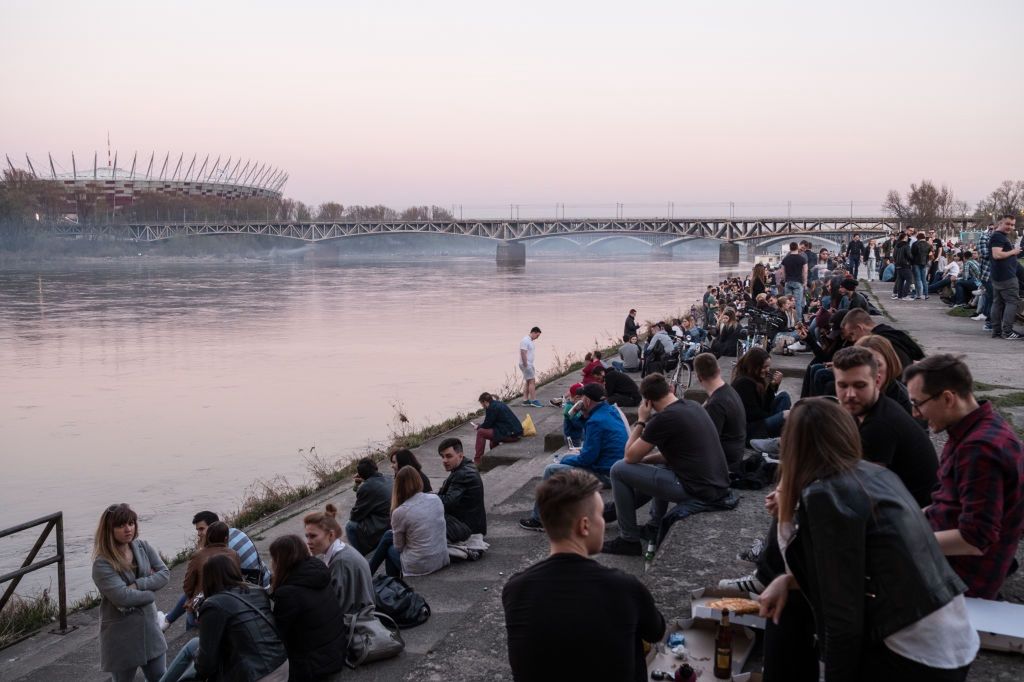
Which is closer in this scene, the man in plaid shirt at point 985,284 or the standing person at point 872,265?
the man in plaid shirt at point 985,284

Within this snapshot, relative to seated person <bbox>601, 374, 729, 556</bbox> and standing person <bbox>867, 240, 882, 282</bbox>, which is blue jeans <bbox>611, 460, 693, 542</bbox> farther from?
standing person <bbox>867, 240, 882, 282</bbox>

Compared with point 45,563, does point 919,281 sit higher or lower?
higher

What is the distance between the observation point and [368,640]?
5.25 m

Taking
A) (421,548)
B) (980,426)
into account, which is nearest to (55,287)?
(421,548)

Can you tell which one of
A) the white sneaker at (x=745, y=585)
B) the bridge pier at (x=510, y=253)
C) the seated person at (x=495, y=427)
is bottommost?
the bridge pier at (x=510, y=253)

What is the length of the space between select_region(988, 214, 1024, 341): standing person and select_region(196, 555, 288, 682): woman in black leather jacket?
1100 centimetres

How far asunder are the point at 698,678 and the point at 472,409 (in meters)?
15.5

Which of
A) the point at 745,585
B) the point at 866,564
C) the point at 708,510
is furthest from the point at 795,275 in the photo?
the point at 866,564

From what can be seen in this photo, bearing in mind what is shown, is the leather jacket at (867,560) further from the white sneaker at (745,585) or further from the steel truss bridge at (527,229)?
the steel truss bridge at (527,229)

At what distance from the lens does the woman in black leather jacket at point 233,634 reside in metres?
4.56

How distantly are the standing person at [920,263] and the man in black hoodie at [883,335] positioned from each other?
44.0ft

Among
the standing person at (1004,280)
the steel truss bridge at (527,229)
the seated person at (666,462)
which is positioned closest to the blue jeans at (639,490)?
the seated person at (666,462)

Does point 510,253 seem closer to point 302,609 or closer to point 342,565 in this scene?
point 342,565

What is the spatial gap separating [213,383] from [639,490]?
19792 millimetres
